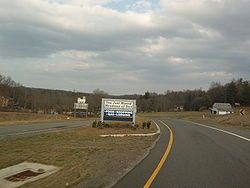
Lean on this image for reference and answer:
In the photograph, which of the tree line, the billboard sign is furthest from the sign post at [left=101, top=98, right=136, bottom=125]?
the tree line

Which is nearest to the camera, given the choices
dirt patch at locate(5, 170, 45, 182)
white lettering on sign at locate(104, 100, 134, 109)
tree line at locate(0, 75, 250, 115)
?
dirt patch at locate(5, 170, 45, 182)

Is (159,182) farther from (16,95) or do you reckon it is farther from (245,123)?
(16,95)

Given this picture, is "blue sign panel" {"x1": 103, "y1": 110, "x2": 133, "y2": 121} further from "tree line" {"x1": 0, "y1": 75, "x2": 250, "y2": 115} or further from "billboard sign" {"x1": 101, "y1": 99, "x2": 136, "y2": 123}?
"tree line" {"x1": 0, "y1": 75, "x2": 250, "y2": 115}

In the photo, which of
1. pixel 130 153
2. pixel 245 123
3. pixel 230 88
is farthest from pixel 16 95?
pixel 130 153

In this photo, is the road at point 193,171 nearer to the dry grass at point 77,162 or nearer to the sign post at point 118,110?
the dry grass at point 77,162

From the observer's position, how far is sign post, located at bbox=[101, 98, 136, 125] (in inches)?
1412

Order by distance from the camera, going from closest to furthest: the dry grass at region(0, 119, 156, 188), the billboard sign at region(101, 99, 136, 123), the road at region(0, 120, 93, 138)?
the dry grass at region(0, 119, 156, 188)
the road at region(0, 120, 93, 138)
the billboard sign at region(101, 99, 136, 123)

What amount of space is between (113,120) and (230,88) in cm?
13235

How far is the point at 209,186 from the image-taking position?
27.7 feet

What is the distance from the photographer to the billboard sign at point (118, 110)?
3588 centimetres

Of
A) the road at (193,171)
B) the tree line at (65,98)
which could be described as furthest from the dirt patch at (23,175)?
the tree line at (65,98)

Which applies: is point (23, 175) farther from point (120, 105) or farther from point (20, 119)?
point (20, 119)

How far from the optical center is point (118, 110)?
1419 inches

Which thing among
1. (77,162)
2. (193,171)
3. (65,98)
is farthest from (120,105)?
(65,98)
